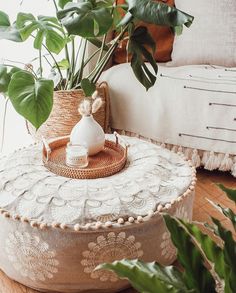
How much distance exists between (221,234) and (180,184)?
68 centimetres

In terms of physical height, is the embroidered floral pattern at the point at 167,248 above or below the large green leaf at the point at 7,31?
below

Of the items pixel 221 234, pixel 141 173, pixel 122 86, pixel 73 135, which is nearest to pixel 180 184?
pixel 141 173

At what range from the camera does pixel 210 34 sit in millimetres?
2135

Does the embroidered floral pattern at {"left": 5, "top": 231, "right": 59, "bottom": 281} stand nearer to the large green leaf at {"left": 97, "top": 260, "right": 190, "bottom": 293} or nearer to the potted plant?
the potted plant

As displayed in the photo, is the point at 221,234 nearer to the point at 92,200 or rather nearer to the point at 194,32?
the point at 92,200

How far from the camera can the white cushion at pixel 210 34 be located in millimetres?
2113

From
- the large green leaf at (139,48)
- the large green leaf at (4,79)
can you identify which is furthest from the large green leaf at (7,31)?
the large green leaf at (139,48)

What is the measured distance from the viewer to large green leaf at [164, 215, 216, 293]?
63cm

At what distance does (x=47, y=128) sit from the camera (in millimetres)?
2008

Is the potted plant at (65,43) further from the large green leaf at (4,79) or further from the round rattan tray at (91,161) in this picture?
the round rattan tray at (91,161)

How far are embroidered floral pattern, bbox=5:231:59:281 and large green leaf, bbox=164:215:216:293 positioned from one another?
583mm

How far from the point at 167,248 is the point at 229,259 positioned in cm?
67

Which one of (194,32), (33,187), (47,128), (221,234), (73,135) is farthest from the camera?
(194,32)

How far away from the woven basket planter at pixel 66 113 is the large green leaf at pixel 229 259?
136cm
